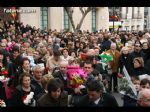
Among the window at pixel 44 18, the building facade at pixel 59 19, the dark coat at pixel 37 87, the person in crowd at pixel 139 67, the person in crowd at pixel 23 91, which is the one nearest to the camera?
the person in crowd at pixel 23 91

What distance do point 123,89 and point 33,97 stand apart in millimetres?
1188

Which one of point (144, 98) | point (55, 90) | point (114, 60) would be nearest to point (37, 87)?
point (55, 90)

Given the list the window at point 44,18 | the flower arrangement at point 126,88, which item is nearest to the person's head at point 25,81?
the flower arrangement at point 126,88

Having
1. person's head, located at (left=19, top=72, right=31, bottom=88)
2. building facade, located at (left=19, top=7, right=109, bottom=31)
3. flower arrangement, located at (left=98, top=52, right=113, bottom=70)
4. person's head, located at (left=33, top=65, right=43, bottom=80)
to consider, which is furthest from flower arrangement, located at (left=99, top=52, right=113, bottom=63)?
building facade, located at (left=19, top=7, right=109, bottom=31)

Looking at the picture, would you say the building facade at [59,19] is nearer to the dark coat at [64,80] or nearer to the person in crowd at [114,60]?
the person in crowd at [114,60]

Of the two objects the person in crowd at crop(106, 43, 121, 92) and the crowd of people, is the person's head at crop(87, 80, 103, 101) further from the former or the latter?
the person in crowd at crop(106, 43, 121, 92)

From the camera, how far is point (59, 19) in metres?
41.4

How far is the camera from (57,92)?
15.9ft

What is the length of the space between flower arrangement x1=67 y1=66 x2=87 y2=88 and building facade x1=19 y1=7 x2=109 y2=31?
3065 centimetres

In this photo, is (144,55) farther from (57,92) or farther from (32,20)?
(32,20)

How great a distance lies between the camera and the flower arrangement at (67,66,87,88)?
633 centimetres

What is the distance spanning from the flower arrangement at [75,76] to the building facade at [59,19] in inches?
1207

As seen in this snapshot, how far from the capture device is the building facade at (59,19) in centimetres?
3851

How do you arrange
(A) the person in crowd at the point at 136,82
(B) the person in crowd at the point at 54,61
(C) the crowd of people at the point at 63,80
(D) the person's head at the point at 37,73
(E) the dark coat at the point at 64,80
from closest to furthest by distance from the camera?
1. (C) the crowd of people at the point at 63,80
2. (A) the person in crowd at the point at 136,82
3. (E) the dark coat at the point at 64,80
4. (D) the person's head at the point at 37,73
5. (B) the person in crowd at the point at 54,61
